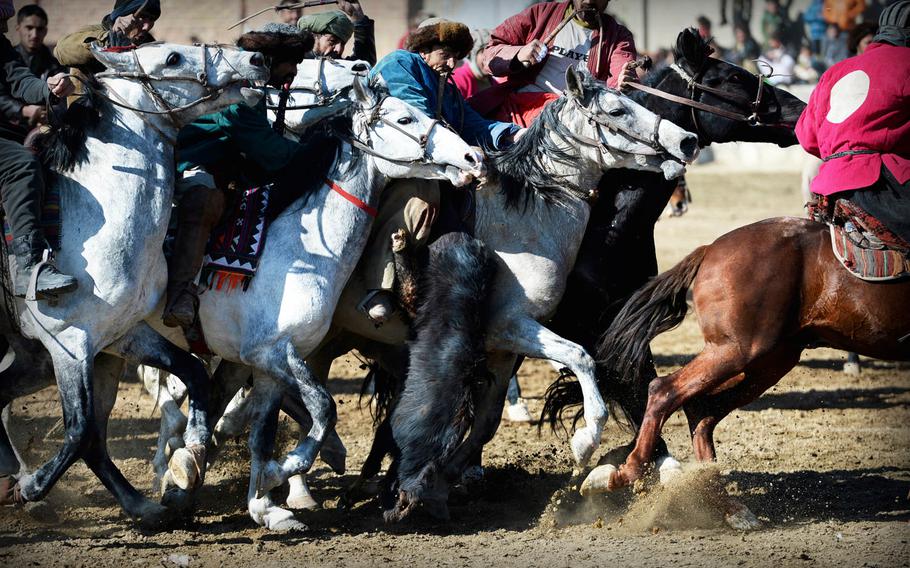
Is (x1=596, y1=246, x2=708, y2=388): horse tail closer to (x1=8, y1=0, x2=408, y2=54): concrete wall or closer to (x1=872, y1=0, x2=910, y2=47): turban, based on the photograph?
(x1=872, y1=0, x2=910, y2=47): turban

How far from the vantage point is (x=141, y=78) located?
5.19 metres

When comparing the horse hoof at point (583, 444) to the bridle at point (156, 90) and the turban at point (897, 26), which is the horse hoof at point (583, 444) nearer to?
the bridle at point (156, 90)

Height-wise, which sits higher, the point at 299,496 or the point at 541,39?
the point at 541,39

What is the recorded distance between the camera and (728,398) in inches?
240

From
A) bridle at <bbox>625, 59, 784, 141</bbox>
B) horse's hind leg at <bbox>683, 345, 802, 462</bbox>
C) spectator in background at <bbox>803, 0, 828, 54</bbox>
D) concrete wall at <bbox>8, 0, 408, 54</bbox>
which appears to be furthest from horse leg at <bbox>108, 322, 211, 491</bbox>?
spectator in background at <bbox>803, 0, 828, 54</bbox>

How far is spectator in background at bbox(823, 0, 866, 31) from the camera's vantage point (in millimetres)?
22458

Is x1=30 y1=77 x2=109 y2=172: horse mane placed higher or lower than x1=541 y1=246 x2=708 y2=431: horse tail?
higher

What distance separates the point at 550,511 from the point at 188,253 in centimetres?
228

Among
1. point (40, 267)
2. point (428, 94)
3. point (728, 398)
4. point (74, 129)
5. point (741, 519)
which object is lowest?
point (741, 519)

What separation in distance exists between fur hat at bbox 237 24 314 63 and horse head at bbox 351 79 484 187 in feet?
1.15

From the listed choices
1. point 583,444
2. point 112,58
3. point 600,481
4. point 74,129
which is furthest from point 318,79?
point 600,481

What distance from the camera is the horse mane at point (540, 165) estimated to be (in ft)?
19.6

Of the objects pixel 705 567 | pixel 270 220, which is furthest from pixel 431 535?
pixel 270 220

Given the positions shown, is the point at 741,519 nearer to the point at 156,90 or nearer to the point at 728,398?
the point at 728,398
